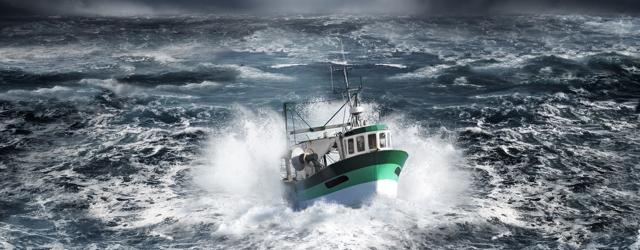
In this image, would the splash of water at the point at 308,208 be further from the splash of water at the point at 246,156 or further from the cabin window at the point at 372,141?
the cabin window at the point at 372,141

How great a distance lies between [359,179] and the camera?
3797cm

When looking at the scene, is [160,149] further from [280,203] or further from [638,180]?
[638,180]

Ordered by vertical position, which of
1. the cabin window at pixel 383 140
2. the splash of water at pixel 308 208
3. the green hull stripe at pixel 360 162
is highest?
the cabin window at pixel 383 140

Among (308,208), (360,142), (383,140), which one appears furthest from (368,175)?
(308,208)

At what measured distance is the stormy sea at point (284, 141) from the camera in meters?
37.9

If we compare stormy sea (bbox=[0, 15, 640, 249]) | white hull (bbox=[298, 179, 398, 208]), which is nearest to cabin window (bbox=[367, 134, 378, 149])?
white hull (bbox=[298, 179, 398, 208])

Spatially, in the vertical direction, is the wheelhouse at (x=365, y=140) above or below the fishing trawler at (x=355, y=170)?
above

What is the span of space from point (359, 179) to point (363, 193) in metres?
1.15

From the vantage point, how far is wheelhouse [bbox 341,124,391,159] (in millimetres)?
38656

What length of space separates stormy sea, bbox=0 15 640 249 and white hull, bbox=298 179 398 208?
0.91 meters

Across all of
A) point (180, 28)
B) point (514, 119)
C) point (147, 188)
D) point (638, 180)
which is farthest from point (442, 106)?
point (180, 28)

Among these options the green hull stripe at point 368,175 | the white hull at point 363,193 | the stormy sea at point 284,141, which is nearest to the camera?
the green hull stripe at point 368,175

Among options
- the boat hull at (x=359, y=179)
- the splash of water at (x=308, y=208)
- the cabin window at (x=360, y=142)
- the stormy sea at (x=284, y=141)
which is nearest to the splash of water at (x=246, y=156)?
the splash of water at (x=308, y=208)

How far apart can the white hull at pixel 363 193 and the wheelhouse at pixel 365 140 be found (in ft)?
7.99
